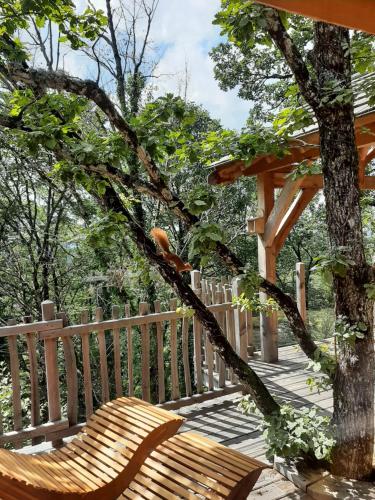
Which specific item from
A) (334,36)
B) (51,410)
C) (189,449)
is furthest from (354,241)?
(51,410)

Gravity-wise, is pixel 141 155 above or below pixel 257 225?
above

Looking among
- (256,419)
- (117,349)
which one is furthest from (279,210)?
(117,349)

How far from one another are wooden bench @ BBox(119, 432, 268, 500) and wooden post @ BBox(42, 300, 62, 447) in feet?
4.75

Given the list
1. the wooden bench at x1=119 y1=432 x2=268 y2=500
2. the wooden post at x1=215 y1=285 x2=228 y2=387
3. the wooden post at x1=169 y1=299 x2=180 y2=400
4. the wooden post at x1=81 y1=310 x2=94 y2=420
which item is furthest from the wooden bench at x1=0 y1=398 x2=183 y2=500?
the wooden post at x1=215 y1=285 x2=228 y2=387

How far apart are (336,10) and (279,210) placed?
434 centimetres

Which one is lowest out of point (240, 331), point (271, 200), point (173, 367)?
point (173, 367)

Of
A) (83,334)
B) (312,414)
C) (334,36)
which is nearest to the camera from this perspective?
(334,36)

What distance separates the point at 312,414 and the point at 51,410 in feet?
6.74

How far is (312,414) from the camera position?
8.92ft

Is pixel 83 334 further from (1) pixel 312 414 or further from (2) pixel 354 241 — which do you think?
(2) pixel 354 241

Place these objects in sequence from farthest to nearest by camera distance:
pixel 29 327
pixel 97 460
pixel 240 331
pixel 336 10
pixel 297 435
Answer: pixel 240 331 < pixel 29 327 < pixel 297 435 < pixel 97 460 < pixel 336 10

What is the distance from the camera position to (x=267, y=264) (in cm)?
571

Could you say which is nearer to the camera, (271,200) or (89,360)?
(89,360)

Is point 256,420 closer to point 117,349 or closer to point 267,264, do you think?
point 117,349
